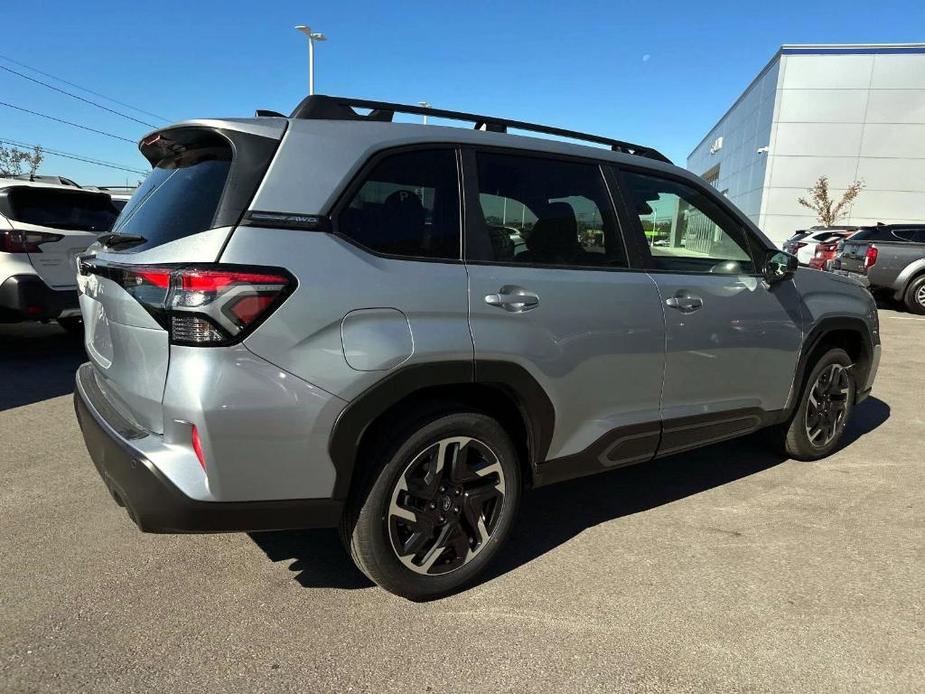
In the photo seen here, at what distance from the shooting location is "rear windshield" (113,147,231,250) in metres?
2.17

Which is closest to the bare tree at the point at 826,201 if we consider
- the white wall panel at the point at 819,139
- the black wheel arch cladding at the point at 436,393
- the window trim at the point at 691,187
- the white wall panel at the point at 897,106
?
the white wall panel at the point at 819,139

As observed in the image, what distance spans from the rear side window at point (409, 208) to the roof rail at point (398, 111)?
29 centimetres

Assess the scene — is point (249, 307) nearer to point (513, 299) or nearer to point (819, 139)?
point (513, 299)

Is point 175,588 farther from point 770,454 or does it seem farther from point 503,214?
point 770,454

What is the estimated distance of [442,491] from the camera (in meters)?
2.51

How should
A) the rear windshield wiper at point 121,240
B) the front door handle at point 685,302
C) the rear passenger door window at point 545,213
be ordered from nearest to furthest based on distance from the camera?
the rear windshield wiper at point 121,240 → the rear passenger door window at point 545,213 → the front door handle at point 685,302

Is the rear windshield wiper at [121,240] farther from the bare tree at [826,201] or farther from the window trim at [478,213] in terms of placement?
the bare tree at [826,201]

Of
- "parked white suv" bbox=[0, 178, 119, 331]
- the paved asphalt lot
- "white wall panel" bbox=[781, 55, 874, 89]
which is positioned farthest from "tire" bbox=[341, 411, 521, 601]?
"white wall panel" bbox=[781, 55, 874, 89]

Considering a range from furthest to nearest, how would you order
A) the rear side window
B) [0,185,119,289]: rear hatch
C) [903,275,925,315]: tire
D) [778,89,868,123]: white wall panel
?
[778,89,868,123]: white wall panel, [903,275,925,315]: tire, [0,185,119,289]: rear hatch, the rear side window

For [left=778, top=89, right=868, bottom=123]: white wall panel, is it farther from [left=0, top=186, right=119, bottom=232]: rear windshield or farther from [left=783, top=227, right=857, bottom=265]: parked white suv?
[left=0, top=186, right=119, bottom=232]: rear windshield

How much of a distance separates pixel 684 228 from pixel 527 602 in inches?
85.1

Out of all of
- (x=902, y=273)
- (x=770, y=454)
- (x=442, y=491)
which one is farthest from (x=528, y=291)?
(x=902, y=273)

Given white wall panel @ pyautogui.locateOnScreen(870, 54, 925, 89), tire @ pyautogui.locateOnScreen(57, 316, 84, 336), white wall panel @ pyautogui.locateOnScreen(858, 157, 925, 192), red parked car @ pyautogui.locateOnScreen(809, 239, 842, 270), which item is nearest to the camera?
tire @ pyautogui.locateOnScreen(57, 316, 84, 336)

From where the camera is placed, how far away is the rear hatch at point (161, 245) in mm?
2066
